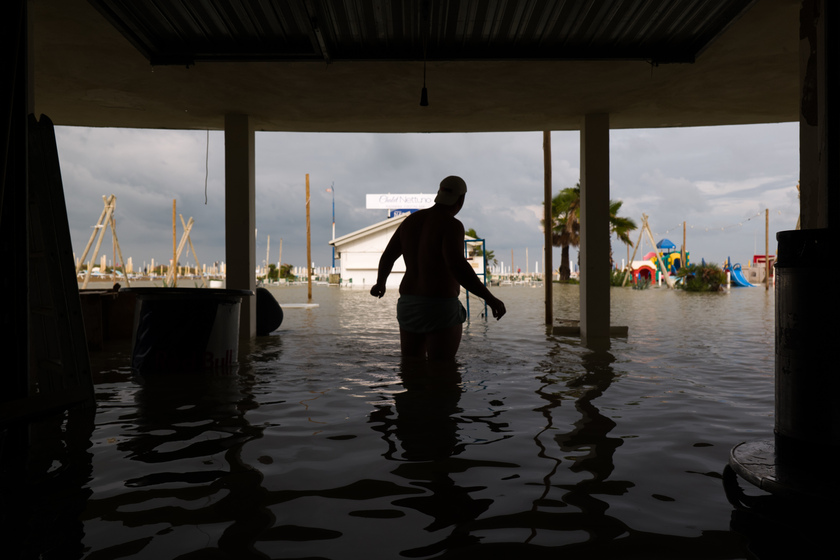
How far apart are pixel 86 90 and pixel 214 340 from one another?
4.48 metres

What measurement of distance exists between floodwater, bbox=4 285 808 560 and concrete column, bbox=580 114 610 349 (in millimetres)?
3024

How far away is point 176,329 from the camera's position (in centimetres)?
489

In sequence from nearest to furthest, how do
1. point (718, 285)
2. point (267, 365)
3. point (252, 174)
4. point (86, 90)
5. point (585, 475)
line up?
point (585, 475) → point (267, 365) → point (86, 90) → point (252, 174) → point (718, 285)

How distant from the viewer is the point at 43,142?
3740mm

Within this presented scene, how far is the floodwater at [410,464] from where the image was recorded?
1844 mm

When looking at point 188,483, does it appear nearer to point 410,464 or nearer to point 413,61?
point 410,464

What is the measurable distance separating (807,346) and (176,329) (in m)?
4.62

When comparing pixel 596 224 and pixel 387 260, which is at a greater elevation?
pixel 596 224

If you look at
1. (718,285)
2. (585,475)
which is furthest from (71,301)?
(718,285)

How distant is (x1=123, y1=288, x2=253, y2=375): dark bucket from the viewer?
4.82 metres

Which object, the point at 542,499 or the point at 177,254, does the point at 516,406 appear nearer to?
the point at 542,499

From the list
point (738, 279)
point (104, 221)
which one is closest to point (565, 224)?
point (738, 279)

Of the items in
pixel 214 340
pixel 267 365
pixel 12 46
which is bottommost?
pixel 267 365

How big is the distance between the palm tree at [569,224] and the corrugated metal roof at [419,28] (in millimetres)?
30362
